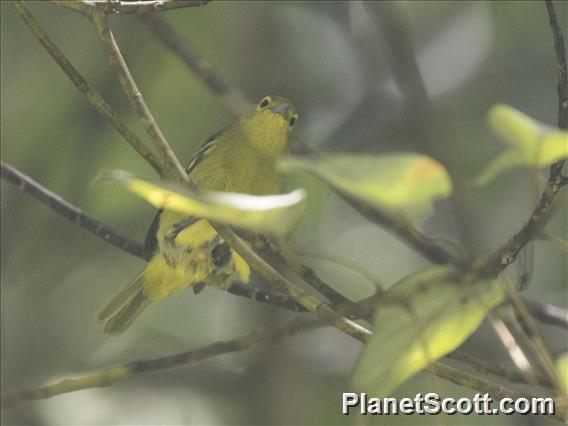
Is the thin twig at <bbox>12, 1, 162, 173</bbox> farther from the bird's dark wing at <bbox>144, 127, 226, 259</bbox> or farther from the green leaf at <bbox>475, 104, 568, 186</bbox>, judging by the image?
the bird's dark wing at <bbox>144, 127, 226, 259</bbox>

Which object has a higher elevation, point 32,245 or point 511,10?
point 511,10

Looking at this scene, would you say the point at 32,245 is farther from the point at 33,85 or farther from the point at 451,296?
the point at 451,296

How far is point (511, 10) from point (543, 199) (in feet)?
12.9

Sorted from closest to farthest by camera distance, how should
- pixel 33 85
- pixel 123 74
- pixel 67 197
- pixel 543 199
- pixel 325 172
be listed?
pixel 325 172 < pixel 543 199 < pixel 123 74 < pixel 67 197 < pixel 33 85

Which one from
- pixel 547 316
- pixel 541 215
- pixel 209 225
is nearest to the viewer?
pixel 541 215

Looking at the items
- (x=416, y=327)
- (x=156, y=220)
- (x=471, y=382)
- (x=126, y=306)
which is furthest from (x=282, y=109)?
(x=416, y=327)

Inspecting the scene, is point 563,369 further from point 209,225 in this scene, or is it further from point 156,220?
point 156,220

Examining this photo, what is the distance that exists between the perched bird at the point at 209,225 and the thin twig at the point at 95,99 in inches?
55.1

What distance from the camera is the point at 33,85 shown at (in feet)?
17.2

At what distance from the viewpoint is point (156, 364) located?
239 centimetres

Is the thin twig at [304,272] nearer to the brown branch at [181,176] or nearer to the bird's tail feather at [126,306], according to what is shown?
the brown branch at [181,176]

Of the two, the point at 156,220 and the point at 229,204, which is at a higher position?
the point at 156,220

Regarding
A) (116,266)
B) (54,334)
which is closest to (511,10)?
(116,266)

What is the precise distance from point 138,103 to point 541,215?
947mm
